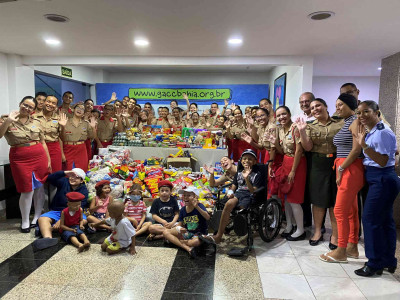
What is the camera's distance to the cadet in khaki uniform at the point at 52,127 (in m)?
4.18

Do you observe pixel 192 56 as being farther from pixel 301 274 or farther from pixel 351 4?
pixel 301 274

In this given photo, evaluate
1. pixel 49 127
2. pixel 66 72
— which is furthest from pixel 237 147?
pixel 66 72

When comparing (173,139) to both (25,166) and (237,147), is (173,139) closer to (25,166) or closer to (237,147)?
(237,147)

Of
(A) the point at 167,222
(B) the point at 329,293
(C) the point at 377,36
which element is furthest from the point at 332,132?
(A) the point at 167,222

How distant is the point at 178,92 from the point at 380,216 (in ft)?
27.9

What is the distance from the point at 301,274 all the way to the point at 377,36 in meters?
3.40

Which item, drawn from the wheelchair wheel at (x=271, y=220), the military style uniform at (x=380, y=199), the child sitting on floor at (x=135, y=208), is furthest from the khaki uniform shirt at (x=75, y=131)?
the military style uniform at (x=380, y=199)

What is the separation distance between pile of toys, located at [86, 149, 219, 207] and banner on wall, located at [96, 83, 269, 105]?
18.1 feet

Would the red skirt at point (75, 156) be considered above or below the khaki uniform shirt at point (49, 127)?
below

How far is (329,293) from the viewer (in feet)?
8.34

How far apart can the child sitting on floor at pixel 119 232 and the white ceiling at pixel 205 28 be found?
2.18 m

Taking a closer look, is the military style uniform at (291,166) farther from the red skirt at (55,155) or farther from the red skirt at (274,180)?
the red skirt at (55,155)

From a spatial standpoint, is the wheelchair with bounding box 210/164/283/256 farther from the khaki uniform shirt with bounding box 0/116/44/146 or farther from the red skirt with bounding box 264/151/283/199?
the khaki uniform shirt with bounding box 0/116/44/146

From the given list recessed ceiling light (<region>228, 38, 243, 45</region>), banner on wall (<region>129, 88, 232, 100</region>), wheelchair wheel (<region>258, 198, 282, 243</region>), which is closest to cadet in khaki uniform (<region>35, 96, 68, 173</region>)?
recessed ceiling light (<region>228, 38, 243, 45</region>)
